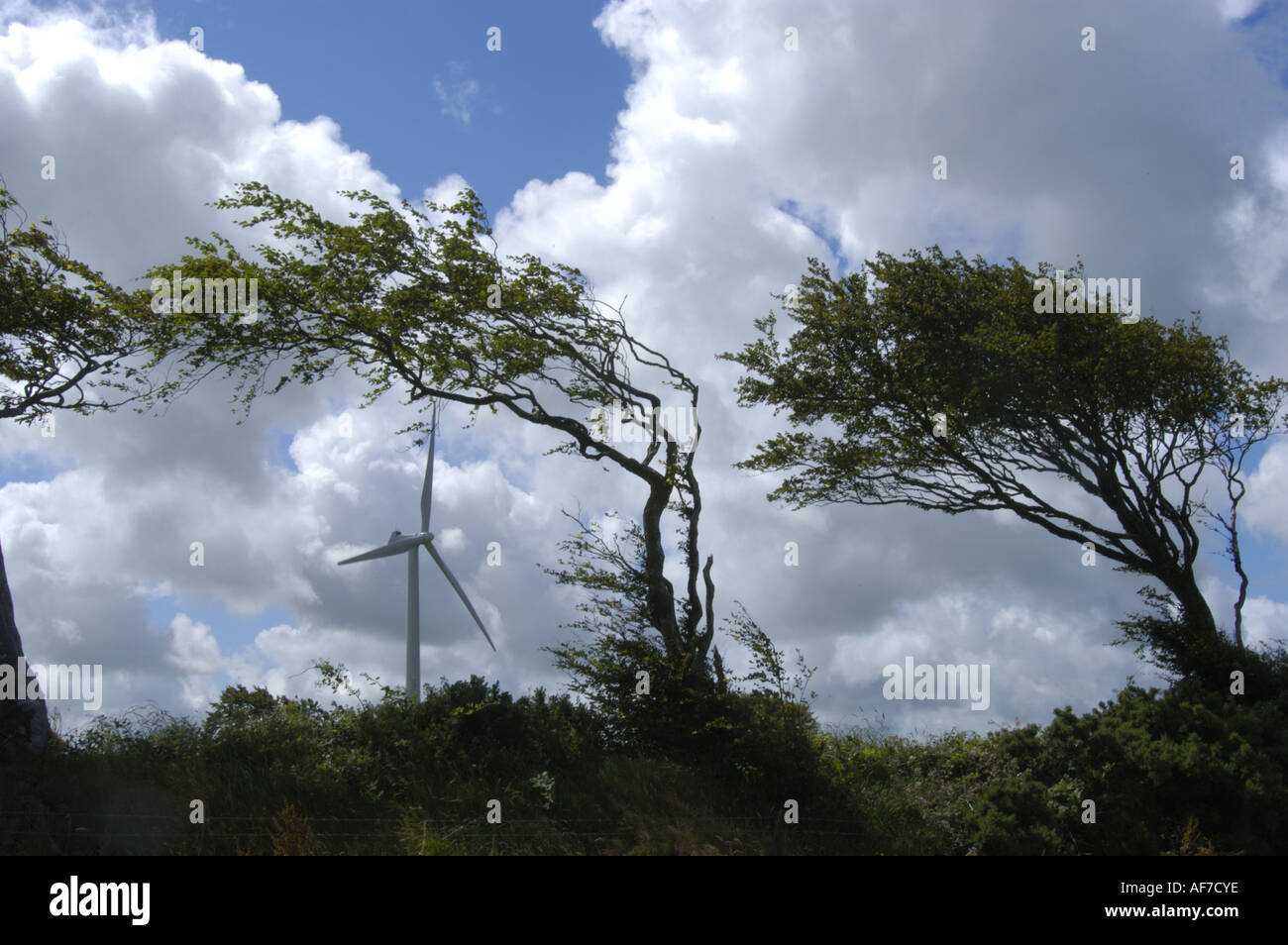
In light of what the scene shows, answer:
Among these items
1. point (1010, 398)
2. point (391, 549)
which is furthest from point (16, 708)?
point (1010, 398)

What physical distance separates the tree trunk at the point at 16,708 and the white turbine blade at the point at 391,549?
6.97 meters

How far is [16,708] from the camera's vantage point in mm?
15141

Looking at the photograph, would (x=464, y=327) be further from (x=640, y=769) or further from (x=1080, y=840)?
(x=1080, y=840)

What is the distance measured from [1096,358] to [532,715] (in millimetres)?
16175

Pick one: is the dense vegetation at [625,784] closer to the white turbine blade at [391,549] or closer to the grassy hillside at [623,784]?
the grassy hillside at [623,784]

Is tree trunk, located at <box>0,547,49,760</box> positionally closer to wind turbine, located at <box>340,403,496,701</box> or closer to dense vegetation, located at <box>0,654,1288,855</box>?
dense vegetation, located at <box>0,654,1288,855</box>

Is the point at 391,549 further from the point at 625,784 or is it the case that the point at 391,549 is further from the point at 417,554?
the point at 625,784

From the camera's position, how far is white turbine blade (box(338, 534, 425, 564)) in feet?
72.4

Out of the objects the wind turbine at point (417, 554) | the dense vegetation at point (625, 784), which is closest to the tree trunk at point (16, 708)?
the dense vegetation at point (625, 784)

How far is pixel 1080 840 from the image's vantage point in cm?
1609

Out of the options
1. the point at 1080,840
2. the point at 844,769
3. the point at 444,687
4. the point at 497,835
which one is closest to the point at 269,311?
the point at 444,687

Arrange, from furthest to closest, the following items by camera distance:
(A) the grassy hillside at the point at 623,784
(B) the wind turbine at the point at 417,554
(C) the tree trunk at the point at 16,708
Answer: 1. (B) the wind turbine at the point at 417,554
2. (C) the tree trunk at the point at 16,708
3. (A) the grassy hillside at the point at 623,784

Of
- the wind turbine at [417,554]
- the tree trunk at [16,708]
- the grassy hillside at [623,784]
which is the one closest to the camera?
the grassy hillside at [623,784]

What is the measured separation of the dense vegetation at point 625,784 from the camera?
42.0ft
